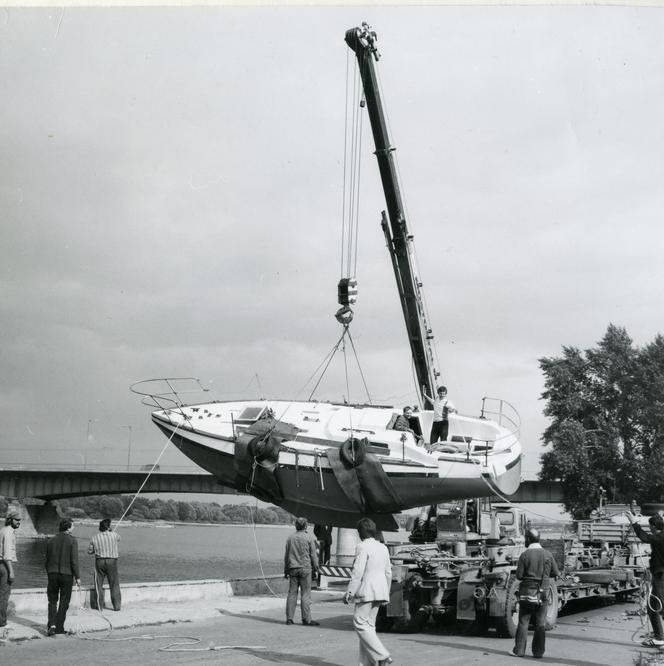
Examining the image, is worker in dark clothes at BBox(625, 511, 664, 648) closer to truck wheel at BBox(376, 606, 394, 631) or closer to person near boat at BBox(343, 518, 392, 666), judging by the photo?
truck wheel at BBox(376, 606, 394, 631)

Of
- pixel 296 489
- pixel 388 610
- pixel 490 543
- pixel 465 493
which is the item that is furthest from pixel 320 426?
pixel 388 610

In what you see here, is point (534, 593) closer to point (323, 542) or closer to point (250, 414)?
point (250, 414)

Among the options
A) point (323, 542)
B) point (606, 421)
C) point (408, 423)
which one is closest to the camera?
point (408, 423)

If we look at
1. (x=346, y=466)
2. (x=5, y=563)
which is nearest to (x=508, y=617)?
(x=346, y=466)

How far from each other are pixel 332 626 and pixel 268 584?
5192 mm

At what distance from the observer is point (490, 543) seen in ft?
52.9

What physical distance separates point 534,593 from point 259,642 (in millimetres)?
3899

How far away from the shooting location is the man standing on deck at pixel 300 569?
14312mm

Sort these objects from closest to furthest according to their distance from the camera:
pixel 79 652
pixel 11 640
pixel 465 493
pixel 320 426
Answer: pixel 79 652, pixel 11 640, pixel 465 493, pixel 320 426

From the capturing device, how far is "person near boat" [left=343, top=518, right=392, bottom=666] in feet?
28.2

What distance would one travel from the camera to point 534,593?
1134 cm

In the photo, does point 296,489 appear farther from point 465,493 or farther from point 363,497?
point 465,493

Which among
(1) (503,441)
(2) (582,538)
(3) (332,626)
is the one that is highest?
(1) (503,441)

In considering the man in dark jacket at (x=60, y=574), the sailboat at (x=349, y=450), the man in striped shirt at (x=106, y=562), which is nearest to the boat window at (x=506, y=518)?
the sailboat at (x=349, y=450)
